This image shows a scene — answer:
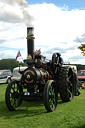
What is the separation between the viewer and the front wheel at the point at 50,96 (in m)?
5.50

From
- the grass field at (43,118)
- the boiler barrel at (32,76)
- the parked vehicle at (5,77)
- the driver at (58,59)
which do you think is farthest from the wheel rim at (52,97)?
the parked vehicle at (5,77)

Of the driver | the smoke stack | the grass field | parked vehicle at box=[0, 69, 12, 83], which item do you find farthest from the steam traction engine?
parked vehicle at box=[0, 69, 12, 83]

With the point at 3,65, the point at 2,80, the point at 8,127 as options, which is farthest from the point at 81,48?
the point at 3,65

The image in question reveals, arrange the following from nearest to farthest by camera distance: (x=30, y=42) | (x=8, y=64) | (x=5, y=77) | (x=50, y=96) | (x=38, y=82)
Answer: (x=50, y=96) → (x=38, y=82) → (x=30, y=42) → (x=5, y=77) → (x=8, y=64)

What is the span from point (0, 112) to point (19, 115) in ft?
2.61

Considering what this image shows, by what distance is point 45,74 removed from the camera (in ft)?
21.5

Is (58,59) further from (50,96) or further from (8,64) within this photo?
(8,64)

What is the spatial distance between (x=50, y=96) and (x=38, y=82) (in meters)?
0.63

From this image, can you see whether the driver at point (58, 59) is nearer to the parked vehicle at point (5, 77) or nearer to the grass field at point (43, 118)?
the grass field at point (43, 118)

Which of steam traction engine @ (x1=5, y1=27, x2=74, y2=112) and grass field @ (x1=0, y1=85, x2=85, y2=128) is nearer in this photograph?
grass field @ (x1=0, y1=85, x2=85, y2=128)

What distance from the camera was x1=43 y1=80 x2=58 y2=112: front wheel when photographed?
18.0 ft

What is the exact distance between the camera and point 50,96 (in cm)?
591

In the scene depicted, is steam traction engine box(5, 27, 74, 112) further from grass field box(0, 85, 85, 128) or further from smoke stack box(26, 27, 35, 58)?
grass field box(0, 85, 85, 128)

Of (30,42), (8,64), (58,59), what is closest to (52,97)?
(58,59)
